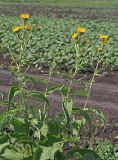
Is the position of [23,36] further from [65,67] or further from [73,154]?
[65,67]

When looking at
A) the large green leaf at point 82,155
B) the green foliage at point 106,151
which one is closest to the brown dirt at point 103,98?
the green foliage at point 106,151

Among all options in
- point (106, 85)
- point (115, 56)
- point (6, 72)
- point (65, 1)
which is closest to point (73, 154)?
point (106, 85)

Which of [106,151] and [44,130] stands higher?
[44,130]

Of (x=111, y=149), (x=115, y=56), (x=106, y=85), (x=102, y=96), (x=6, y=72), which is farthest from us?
(x=115, y=56)

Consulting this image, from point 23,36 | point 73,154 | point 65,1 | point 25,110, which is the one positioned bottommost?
point 65,1

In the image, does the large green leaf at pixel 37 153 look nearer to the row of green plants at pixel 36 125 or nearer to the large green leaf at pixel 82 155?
the row of green plants at pixel 36 125

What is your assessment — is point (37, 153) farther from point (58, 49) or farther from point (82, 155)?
point (58, 49)

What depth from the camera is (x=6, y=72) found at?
41.7 feet

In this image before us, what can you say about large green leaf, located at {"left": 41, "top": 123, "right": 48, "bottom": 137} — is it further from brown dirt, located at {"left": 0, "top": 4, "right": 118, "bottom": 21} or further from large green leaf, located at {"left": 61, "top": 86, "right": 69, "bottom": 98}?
brown dirt, located at {"left": 0, "top": 4, "right": 118, "bottom": 21}

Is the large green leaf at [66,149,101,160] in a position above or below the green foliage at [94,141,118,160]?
above

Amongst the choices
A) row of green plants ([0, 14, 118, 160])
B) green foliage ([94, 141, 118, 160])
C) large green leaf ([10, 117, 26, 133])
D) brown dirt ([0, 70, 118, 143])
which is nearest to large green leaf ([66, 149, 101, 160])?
row of green plants ([0, 14, 118, 160])

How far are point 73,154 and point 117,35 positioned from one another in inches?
553

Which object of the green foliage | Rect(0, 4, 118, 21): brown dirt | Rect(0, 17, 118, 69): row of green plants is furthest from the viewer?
Rect(0, 4, 118, 21): brown dirt

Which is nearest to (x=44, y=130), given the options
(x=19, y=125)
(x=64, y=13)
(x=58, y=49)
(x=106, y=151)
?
(x=19, y=125)
